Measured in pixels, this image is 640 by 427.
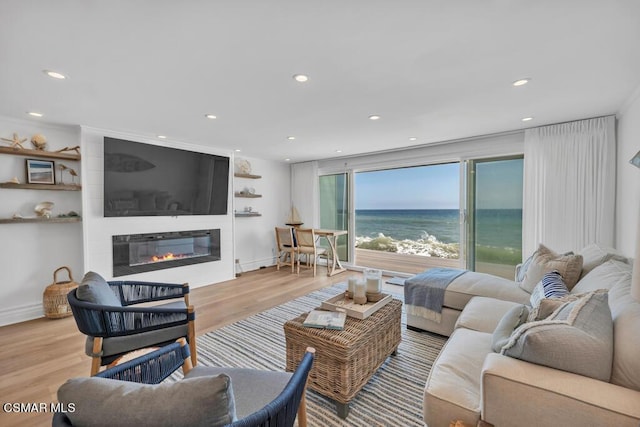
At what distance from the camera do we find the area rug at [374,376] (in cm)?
164

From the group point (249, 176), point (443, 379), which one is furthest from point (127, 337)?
point (249, 176)

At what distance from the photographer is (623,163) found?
9.07 ft

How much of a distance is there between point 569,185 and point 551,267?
5.54 feet

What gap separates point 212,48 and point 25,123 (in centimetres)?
300

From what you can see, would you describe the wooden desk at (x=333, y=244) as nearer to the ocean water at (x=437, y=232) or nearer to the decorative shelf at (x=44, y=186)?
the ocean water at (x=437, y=232)

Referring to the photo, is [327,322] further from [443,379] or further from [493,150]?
[493,150]

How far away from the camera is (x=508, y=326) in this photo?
1.40 m

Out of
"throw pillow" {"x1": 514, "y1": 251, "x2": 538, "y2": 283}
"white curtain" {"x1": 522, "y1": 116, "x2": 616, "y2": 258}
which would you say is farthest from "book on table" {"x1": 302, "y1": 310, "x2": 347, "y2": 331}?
"white curtain" {"x1": 522, "y1": 116, "x2": 616, "y2": 258}

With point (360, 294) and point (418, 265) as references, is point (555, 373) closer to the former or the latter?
point (360, 294)

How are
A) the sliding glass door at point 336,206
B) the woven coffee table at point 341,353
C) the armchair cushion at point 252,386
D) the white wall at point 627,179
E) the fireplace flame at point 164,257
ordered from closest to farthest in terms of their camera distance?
the armchair cushion at point 252,386
the woven coffee table at point 341,353
the white wall at point 627,179
the fireplace flame at point 164,257
the sliding glass door at point 336,206

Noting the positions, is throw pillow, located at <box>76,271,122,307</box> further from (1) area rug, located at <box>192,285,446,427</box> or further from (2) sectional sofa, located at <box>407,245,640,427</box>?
(2) sectional sofa, located at <box>407,245,640,427</box>

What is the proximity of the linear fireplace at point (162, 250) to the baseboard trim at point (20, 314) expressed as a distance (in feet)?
2.57

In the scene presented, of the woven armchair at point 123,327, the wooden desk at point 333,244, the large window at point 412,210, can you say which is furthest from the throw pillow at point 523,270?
the large window at point 412,210

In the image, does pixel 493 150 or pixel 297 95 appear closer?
pixel 297 95
